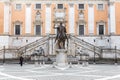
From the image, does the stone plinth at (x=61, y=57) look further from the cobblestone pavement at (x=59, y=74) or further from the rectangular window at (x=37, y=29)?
the rectangular window at (x=37, y=29)

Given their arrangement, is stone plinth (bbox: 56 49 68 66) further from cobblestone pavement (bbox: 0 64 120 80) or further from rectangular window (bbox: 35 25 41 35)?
rectangular window (bbox: 35 25 41 35)

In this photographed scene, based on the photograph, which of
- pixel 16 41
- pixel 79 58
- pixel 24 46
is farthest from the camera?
pixel 16 41

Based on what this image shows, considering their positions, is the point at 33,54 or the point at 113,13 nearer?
the point at 33,54

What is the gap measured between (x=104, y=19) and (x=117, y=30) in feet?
11.7

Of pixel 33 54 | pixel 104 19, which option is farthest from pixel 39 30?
pixel 104 19

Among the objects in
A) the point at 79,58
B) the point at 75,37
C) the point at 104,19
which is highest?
the point at 104,19

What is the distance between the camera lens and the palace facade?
5628 centimetres

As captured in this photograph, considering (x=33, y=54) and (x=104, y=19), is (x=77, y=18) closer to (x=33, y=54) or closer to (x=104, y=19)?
(x=104, y=19)

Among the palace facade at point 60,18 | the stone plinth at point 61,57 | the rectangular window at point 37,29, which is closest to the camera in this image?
the stone plinth at point 61,57

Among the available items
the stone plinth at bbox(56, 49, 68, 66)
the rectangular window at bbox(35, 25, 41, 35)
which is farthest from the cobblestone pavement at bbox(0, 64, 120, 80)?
the rectangular window at bbox(35, 25, 41, 35)

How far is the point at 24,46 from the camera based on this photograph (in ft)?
171

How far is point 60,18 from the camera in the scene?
57.2m

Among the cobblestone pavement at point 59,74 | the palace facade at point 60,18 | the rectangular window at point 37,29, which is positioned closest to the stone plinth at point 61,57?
the cobblestone pavement at point 59,74

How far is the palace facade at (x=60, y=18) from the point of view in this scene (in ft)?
185
